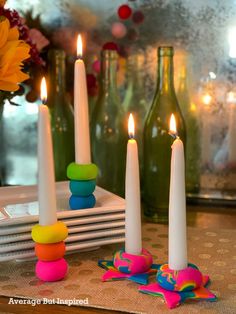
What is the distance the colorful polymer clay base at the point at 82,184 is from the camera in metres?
0.78

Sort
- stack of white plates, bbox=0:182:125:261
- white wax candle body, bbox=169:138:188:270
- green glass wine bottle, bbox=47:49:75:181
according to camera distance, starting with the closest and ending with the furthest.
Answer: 1. white wax candle body, bbox=169:138:188:270
2. stack of white plates, bbox=0:182:125:261
3. green glass wine bottle, bbox=47:49:75:181

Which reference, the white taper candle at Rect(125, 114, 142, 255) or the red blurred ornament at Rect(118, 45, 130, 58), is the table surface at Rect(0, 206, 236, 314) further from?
the red blurred ornament at Rect(118, 45, 130, 58)

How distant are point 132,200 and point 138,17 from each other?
556mm

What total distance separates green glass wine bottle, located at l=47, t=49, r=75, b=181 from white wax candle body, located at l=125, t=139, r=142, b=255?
420 millimetres

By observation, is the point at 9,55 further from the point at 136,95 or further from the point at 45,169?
the point at 136,95

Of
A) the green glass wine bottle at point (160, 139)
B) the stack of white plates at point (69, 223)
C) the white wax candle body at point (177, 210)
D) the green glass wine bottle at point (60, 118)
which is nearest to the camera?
the white wax candle body at point (177, 210)

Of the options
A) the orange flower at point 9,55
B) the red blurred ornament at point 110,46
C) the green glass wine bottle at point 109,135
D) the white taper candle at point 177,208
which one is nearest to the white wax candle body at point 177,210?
the white taper candle at point 177,208

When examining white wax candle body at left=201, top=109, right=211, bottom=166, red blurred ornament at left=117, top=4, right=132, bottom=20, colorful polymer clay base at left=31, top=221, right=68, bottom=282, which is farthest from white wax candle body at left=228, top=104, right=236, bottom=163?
colorful polymer clay base at left=31, top=221, right=68, bottom=282

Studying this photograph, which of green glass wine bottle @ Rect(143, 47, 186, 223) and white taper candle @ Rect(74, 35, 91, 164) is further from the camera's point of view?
green glass wine bottle @ Rect(143, 47, 186, 223)

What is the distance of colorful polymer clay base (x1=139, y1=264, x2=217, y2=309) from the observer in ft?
2.03

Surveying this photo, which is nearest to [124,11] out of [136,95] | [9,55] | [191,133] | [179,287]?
[136,95]

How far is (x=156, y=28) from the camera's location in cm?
110

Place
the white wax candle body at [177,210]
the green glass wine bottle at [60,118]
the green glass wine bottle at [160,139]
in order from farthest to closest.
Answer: the green glass wine bottle at [60,118], the green glass wine bottle at [160,139], the white wax candle body at [177,210]

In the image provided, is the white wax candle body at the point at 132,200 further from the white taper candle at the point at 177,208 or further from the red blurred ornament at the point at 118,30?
the red blurred ornament at the point at 118,30
